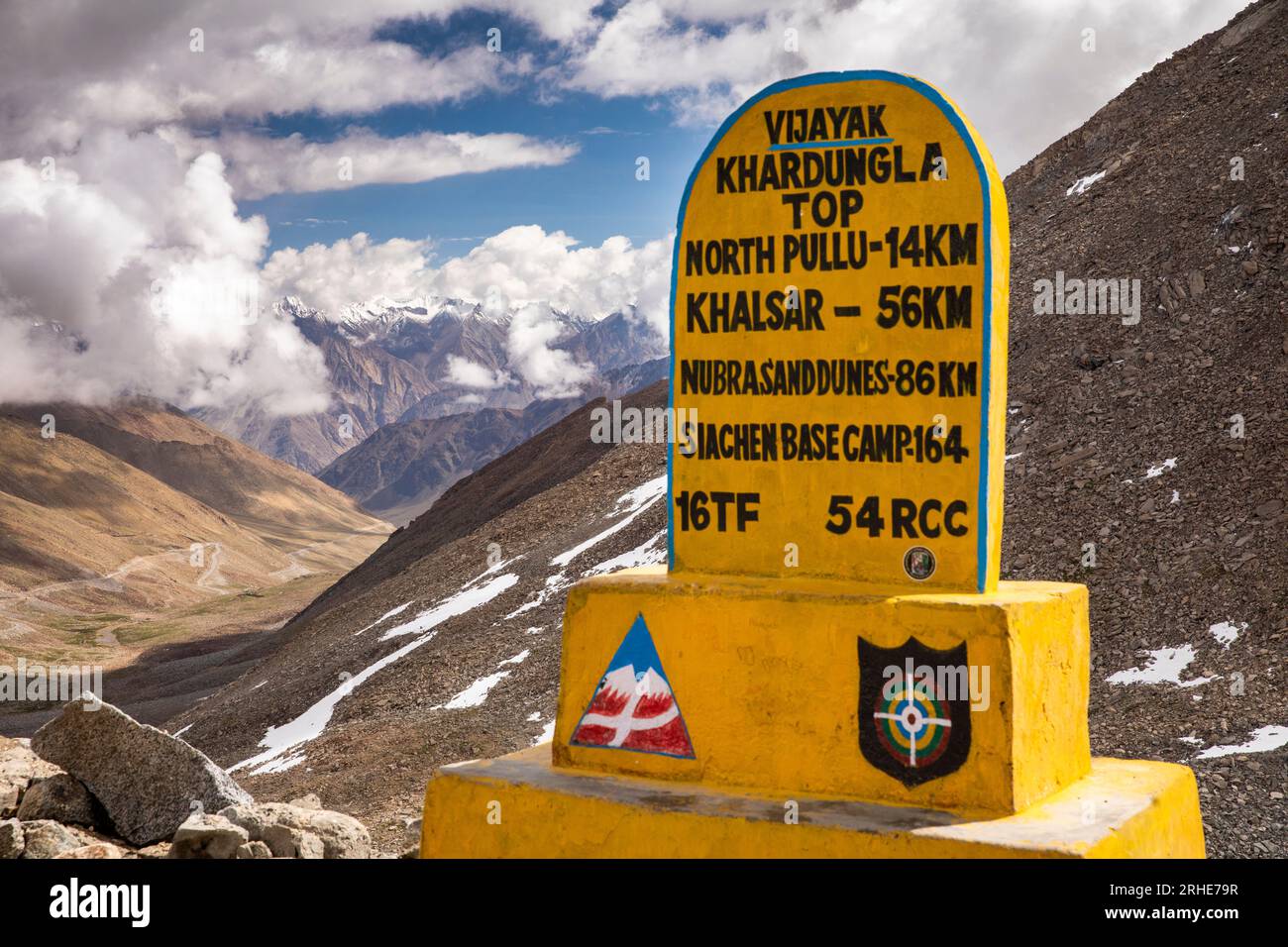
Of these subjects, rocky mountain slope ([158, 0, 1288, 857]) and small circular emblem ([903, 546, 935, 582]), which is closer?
small circular emblem ([903, 546, 935, 582])

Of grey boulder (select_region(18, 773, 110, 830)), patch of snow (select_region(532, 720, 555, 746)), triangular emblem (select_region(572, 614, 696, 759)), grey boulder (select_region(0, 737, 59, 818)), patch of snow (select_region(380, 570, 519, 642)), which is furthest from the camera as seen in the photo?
patch of snow (select_region(380, 570, 519, 642))

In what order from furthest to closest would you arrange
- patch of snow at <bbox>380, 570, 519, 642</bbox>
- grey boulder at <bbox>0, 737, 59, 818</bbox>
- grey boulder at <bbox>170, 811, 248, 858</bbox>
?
patch of snow at <bbox>380, 570, 519, 642</bbox> < grey boulder at <bbox>0, 737, 59, 818</bbox> < grey boulder at <bbox>170, 811, 248, 858</bbox>

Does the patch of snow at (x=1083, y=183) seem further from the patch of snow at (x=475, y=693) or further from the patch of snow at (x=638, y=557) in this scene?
A: the patch of snow at (x=475, y=693)

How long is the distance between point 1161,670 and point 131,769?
12635 mm

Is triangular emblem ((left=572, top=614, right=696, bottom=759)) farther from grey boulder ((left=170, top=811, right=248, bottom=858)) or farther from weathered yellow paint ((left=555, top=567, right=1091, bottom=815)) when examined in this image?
grey boulder ((left=170, top=811, right=248, bottom=858))

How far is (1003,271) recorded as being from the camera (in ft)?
19.7

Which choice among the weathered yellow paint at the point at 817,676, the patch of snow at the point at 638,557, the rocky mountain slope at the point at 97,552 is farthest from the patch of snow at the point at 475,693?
the rocky mountain slope at the point at 97,552

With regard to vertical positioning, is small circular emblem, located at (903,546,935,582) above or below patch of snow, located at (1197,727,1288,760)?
above

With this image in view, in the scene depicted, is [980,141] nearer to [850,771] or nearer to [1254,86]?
[850,771]

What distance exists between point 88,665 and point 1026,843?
258ft

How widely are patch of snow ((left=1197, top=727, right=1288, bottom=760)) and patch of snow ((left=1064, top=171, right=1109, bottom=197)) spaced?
920 inches

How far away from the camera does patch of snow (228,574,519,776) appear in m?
26.3

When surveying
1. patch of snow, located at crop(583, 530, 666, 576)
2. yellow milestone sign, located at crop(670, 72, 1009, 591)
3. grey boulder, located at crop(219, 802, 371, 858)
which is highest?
patch of snow, located at crop(583, 530, 666, 576)

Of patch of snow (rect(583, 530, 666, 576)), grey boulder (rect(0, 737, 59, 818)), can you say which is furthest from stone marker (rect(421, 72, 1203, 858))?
patch of snow (rect(583, 530, 666, 576))
